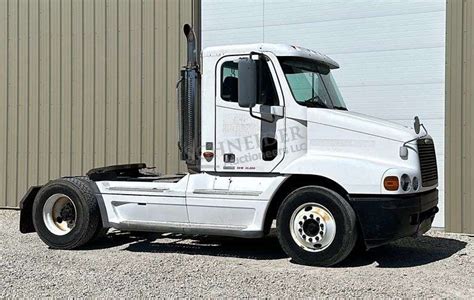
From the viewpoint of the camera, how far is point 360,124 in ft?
24.2

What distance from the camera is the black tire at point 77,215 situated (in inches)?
334

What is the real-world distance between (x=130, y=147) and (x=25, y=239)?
10.6 feet

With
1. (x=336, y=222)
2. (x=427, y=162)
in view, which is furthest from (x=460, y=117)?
(x=336, y=222)

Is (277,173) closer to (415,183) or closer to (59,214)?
(415,183)

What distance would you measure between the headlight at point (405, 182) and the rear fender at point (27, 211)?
211 inches

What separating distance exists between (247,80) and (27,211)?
4.15m

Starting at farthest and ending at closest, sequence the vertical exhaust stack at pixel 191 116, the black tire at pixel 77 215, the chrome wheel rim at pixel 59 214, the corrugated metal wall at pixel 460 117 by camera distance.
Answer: the corrugated metal wall at pixel 460 117 → the chrome wheel rim at pixel 59 214 → the black tire at pixel 77 215 → the vertical exhaust stack at pixel 191 116

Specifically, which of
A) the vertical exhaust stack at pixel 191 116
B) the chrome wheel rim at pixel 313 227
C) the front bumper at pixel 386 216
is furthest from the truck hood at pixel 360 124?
the vertical exhaust stack at pixel 191 116

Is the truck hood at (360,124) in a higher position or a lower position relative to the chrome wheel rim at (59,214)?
higher

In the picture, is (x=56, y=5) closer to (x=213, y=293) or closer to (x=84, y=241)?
(x=84, y=241)

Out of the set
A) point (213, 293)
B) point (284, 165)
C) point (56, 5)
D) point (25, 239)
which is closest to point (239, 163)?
point (284, 165)

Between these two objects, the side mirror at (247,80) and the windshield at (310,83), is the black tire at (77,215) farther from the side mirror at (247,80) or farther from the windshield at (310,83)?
the windshield at (310,83)

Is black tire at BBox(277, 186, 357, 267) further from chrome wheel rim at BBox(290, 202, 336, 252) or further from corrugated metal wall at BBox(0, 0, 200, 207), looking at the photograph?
corrugated metal wall at BBox(0, 0, 200, 207)

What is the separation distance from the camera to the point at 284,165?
7.59 metres
